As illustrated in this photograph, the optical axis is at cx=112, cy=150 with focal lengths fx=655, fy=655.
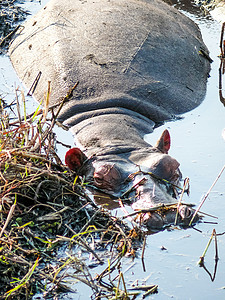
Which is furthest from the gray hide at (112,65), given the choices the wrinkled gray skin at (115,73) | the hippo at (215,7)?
the hippo at (215,7)

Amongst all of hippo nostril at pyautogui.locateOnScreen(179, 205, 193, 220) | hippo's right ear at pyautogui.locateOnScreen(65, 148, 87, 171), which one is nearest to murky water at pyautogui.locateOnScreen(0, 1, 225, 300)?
hippo nostril at pyautogui.locateOnScreen(179, 205, 193, 220)

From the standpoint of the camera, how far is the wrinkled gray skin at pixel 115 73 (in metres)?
5.64

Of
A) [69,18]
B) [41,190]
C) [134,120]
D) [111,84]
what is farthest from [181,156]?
[69,18]

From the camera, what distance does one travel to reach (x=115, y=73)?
6.85 m

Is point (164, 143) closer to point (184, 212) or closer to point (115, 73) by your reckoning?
point (184, 212)

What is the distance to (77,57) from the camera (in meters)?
7.02

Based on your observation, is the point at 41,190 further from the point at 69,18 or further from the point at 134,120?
the point at 69,18

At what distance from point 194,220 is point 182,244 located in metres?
0.30

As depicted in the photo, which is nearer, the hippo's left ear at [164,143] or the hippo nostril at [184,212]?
the hippo nostril at [184,212]

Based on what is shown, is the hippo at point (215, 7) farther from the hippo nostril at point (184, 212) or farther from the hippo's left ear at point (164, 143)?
the hippo nostril at point (184, 212)

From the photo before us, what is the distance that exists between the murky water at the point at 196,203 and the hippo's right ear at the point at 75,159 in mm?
819

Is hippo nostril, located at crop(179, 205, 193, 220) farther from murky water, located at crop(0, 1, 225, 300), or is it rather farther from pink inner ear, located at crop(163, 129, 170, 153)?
pink inner ear, located at crop(163, 129, 170, 153)

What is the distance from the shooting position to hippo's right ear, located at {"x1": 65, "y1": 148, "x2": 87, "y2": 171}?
539 cm

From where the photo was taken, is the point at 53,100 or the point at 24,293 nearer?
the point at 24,293
